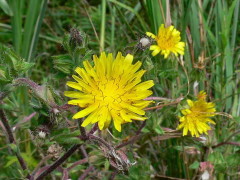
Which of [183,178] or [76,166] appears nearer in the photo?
[76,166]

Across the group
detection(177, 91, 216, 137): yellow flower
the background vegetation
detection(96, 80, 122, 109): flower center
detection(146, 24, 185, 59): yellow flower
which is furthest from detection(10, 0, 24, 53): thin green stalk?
detection(177, 91, 216, 137): yellow flower

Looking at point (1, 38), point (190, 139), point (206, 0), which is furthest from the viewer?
point (1, 38)

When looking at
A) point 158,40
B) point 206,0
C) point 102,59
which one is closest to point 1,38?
point 158,40

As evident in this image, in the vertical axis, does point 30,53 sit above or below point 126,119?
above

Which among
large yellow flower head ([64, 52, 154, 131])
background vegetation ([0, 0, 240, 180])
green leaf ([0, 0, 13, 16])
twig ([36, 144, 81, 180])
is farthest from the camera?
green leaf ([0, 0, 13, 16])

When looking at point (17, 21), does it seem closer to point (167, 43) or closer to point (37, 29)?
point (37, 29)

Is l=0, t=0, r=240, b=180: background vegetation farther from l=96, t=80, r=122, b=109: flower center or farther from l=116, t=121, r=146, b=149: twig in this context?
l=96, t=80, r=122, b=109: flower center

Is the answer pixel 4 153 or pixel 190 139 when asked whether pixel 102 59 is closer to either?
pixel 190 139

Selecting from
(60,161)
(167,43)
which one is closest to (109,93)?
(60,161)
